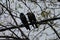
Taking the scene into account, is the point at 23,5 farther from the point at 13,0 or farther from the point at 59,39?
the point at 59,39

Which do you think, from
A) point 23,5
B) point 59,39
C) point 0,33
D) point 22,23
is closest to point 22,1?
point 23,5

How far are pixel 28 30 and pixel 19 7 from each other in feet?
1.21

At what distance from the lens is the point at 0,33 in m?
3.34

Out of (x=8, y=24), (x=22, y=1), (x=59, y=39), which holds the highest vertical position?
(x=22, y=1)

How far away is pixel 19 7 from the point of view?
3412 millimetres

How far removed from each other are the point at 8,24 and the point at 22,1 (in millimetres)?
403

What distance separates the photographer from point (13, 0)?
3.42 metres

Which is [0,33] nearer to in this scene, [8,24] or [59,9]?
[8,24]

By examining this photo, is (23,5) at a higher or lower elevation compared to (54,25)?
higher

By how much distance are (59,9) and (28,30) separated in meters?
0.56

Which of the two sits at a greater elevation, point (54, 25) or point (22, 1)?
point (22, 1)

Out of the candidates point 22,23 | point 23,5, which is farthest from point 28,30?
point 23,5

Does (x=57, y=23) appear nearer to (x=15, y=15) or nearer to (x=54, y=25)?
(x=54, y=25)

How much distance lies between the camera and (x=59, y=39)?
3320mm
